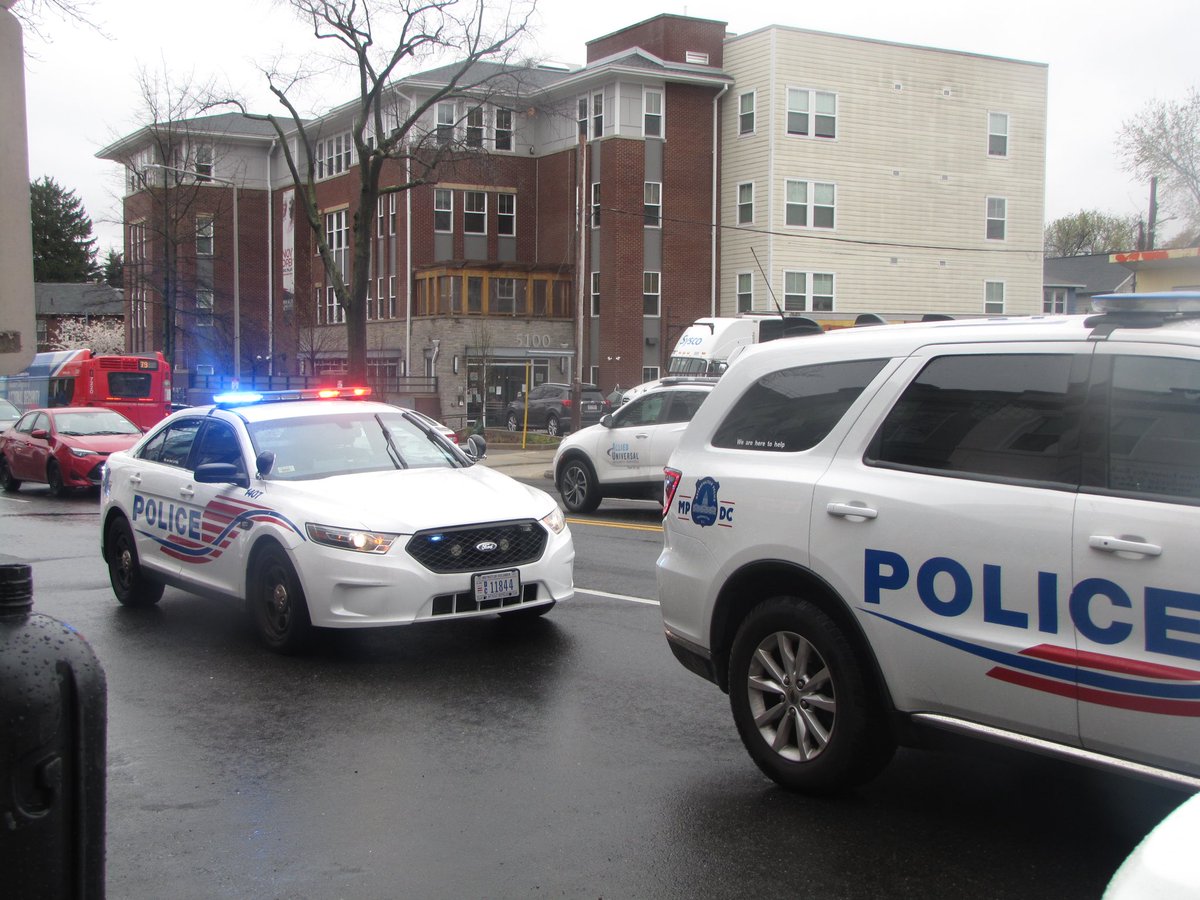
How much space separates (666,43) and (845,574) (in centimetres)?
4193

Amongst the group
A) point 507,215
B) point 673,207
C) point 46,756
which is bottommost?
point 46,756

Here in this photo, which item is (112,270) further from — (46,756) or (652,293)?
(46,756)

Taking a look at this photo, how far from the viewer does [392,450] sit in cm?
913

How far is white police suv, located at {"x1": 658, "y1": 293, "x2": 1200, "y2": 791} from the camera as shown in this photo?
4055 millimetres

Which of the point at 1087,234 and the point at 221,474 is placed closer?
the point at 221,474

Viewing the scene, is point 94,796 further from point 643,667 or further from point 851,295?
point 851,295

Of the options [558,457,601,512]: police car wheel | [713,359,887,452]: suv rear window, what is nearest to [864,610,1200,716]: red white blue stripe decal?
[713,359,887,452]: suv rear window

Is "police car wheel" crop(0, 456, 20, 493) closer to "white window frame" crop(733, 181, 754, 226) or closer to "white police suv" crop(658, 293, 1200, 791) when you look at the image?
"white police suv" crop(658, 293, 1200, 791)

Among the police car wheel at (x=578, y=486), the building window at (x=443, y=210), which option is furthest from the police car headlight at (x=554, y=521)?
the building window at (x=443, y=210)

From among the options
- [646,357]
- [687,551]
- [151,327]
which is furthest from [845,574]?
[151,327]

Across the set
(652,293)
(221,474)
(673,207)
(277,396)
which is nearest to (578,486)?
(277,396)

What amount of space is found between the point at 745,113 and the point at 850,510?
41.0 m

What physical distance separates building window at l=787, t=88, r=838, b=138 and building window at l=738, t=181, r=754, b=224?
237 centimetres

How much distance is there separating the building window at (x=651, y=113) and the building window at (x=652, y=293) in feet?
16.3
